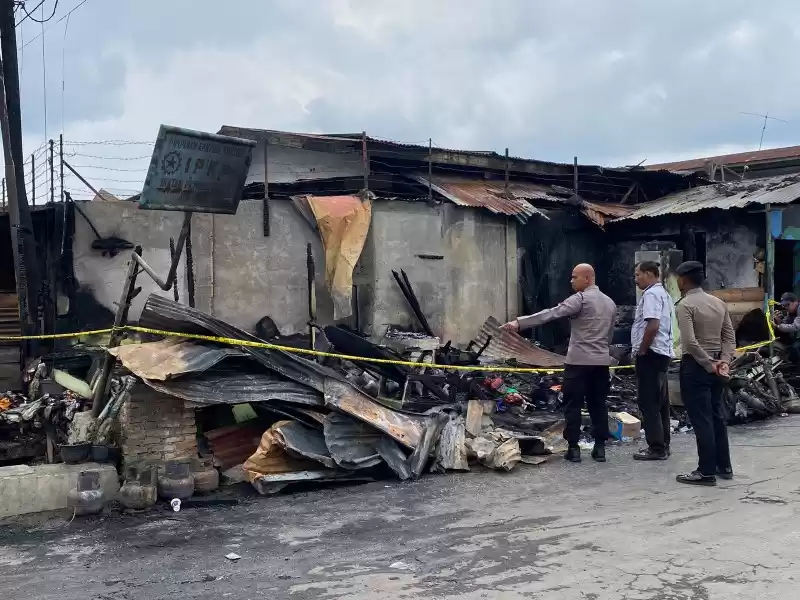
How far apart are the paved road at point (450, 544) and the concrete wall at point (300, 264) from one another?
610 cm

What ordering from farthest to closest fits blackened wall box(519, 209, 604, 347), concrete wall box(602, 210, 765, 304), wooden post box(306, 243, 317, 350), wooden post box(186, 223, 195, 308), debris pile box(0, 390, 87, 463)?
blackened wall box(519, 209, 604, 347) < concrete wall box(602, 210, 765, 304) < wooden post box(306, 243, 317, 350) < wooden post box(186, 223, 195, 308) < debris pile box(0, 390, 87, 463)

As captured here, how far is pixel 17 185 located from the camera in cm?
1071

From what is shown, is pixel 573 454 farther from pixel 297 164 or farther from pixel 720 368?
pixel 297 164

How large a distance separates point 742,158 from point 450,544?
21.2m

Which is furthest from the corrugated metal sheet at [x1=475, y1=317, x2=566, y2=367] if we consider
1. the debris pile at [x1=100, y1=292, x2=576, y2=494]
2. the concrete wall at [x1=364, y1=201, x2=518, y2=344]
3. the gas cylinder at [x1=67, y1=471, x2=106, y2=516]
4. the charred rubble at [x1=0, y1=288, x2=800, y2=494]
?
the gas cylinder at [x1=67, y1=471, x2=106, y2=516]

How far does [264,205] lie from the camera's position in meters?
11.7

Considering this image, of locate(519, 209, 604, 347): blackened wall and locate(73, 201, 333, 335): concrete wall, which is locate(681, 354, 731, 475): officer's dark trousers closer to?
locate(73, 201, 333, 335): concrete wall

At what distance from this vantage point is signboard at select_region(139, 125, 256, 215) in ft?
22.5

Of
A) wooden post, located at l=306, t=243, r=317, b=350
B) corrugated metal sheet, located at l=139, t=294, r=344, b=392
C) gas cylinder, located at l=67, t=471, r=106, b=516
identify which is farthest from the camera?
wooden post, located at l=306, t=243, r=317, b=350

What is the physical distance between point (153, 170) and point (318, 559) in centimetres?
415

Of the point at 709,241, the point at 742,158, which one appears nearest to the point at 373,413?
the point at 709,241

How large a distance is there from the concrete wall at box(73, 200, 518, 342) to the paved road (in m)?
6.10

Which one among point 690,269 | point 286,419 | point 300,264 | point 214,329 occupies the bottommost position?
point 286,419

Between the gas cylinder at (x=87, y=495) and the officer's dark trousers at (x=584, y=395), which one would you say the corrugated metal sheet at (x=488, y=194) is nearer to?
the officer's dark trousers at (x=584, y=395)
